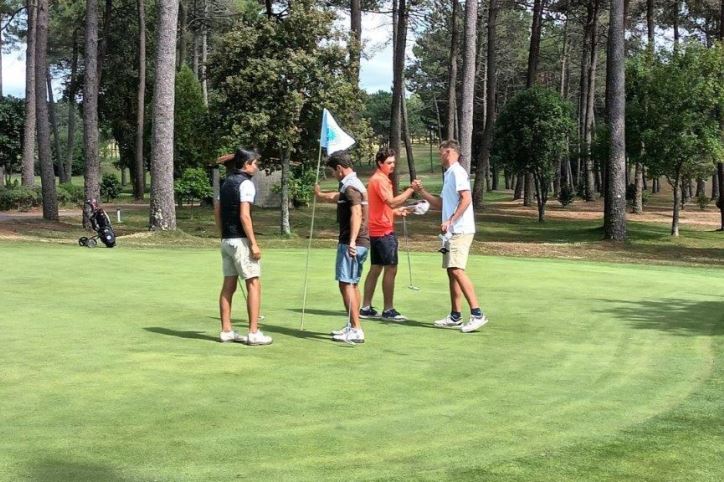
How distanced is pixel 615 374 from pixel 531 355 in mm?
867

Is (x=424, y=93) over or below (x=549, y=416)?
over

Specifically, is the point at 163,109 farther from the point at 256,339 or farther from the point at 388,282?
the point at 256,339

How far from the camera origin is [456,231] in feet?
29.0

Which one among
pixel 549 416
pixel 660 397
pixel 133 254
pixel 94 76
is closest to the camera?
pixel 549 416

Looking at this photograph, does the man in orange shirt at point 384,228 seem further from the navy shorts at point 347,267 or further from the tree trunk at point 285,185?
the tree trunk at point 285,185

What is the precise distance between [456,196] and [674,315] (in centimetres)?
341

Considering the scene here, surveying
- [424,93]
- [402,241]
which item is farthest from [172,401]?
[424,93]

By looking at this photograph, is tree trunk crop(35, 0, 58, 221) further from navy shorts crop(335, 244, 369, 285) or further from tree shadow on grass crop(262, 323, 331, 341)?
navy shorts crop(335, 244, 369, 285)

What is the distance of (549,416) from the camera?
568cm

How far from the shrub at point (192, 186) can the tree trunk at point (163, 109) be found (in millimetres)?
16972

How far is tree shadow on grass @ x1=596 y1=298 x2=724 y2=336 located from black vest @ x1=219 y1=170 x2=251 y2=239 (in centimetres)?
466

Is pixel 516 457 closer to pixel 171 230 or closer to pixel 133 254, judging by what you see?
pixel 133 254

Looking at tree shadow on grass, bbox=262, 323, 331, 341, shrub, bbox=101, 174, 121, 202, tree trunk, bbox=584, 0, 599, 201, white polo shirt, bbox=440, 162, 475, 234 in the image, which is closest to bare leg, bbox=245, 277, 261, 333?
tree shadow on grass, bbox=262, 323, 331, 341

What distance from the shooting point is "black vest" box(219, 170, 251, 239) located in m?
7.62
